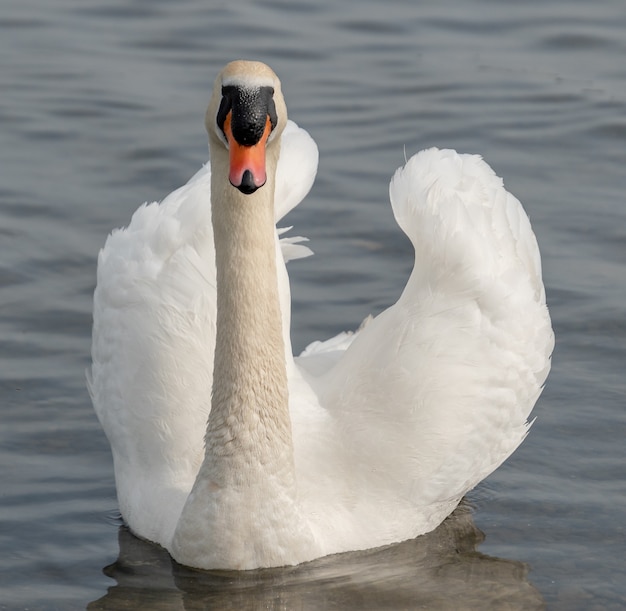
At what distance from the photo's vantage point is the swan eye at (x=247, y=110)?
5.44 meters

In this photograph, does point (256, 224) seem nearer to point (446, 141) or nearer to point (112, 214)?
point (112, 214)

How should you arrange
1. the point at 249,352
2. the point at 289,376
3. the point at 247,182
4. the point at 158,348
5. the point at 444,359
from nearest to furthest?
the point at 247,182
the point at 249,352
the point at 444,359
the point at 158,348
the point at 289,376

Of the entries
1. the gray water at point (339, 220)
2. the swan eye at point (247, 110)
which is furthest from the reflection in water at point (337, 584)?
the swan eye at point (247, 110)

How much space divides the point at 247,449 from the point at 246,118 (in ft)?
4.84

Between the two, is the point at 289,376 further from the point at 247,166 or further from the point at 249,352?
the point at 247,166

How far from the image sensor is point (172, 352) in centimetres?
691

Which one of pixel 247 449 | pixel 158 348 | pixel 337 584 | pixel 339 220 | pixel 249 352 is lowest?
pixel 337 584

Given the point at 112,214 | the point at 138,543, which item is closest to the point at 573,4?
the point at 112,214

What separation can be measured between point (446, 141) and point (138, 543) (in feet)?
18.6

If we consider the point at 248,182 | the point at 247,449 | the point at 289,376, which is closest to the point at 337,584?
the point at 247,449

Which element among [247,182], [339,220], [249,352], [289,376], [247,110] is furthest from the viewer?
[339,220]

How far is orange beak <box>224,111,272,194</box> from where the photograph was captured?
17.7 feet

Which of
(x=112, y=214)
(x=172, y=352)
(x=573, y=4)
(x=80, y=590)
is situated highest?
(x=573, y=4)

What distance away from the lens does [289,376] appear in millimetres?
7133
